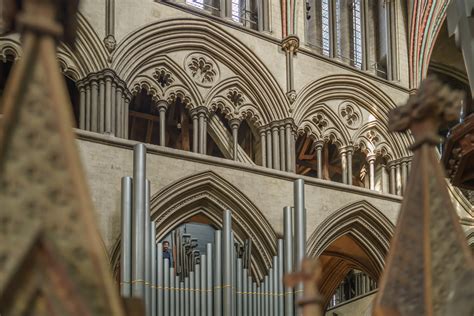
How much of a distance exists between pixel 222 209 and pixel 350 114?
150 inches

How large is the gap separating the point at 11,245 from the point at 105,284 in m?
0.12

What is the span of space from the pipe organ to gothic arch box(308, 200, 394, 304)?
3.06 feet

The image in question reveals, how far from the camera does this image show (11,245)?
3.16 feet

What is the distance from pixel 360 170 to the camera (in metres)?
15.7

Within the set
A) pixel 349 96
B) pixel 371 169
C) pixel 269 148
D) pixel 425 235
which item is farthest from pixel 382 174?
pixel 425 235

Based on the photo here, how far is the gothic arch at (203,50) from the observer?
38.7 ft

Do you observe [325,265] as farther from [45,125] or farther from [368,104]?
[45,125]

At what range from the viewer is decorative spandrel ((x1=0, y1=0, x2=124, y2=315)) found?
3.18ft

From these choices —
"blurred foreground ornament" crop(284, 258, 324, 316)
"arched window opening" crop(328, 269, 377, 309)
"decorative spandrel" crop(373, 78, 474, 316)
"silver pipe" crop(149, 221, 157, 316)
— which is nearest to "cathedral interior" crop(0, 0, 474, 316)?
"silver pipe" crop(149, 221, 157, 316)

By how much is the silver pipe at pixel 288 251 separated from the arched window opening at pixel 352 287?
539cm

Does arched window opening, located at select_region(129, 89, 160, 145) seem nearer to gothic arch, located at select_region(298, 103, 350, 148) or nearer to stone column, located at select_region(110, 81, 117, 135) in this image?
stone column, located at select_region(110, 81, 117, 135)

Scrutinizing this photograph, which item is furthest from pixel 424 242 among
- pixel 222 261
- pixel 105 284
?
pixel 222 261

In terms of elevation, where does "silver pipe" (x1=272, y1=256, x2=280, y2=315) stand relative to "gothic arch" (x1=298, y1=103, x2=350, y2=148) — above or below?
below

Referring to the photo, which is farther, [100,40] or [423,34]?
[423,34]
